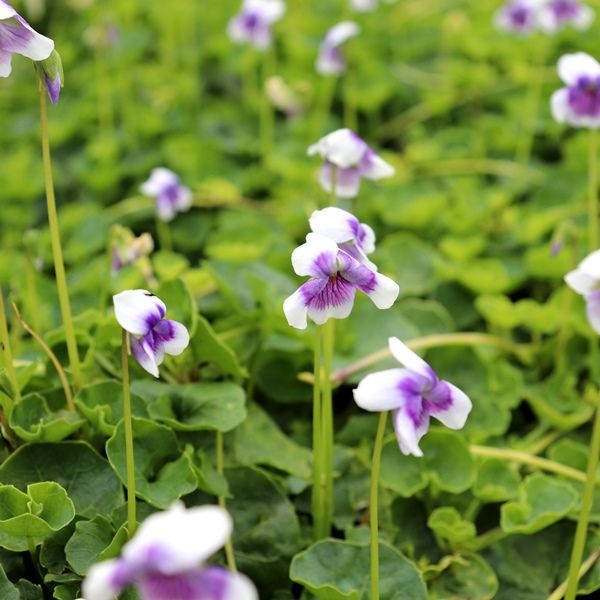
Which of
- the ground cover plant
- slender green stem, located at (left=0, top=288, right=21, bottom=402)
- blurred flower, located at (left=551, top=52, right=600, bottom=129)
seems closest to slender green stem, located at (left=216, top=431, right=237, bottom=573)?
the ground cover plant

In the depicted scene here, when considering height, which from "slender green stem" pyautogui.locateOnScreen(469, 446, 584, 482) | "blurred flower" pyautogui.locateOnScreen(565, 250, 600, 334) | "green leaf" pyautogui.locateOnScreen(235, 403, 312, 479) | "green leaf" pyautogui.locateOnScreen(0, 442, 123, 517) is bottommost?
"slender green stem" pyautogui.locateOnScreen(469, 446, 584, 482)

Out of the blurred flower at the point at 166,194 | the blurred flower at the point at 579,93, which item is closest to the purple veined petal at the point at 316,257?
the blurred flower at the point at 579,93

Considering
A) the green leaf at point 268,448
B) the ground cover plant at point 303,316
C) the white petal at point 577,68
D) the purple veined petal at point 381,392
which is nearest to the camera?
the purple veined petal at point 381,392

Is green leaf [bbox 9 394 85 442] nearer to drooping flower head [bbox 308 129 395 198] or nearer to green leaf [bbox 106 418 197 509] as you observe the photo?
green leaf [bbox 106 418 197 509]

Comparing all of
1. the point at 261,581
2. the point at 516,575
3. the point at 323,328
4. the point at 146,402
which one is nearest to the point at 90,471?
the point at 146,402

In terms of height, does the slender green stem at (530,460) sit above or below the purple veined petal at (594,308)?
below

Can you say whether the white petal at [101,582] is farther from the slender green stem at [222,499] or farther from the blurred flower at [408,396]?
the slender green stem at [222,499]

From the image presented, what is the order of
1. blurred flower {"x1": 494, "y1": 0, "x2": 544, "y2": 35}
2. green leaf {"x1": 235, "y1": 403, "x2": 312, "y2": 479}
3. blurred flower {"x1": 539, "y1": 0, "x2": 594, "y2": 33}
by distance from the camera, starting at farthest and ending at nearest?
blurred flower {"x1": 494, "y1": 0, "x2": 544, "y2": 35}, blurred flower {"x1": 539, "y1": 0, "x2": 594, "y2": 33}, green leaf {"x1": 235, "y1": 403, "x2": 312, "y2": 479}
